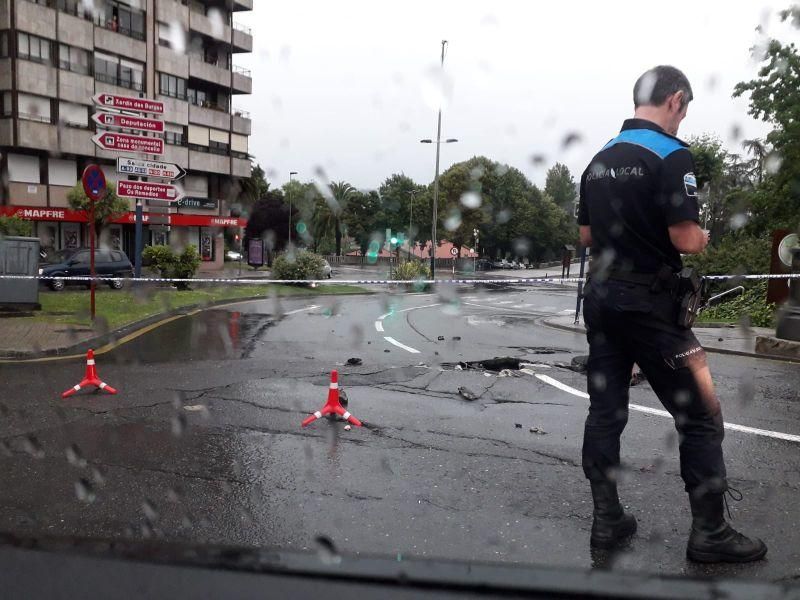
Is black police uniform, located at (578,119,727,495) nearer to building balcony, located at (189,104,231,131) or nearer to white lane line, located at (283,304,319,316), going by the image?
white lane line, located at (283,304,319,316)

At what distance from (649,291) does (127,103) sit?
51.8 ft

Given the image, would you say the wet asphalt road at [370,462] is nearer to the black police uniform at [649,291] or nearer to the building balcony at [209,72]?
the black police uniform at [649,291]

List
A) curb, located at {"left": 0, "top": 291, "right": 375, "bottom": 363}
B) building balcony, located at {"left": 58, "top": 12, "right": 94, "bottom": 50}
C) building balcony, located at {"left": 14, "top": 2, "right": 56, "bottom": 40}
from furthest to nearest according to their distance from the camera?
building balcony, located at {"left": 58, "top": 12, "right": 94, "bottom": 50}, building balcony, located at {"left": 14, "top": 2, "right": 56, "bottom": 40}, curb, located at {"left": 0, "top": 291, "right": 375, "bottom": 363}

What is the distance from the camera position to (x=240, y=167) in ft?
172

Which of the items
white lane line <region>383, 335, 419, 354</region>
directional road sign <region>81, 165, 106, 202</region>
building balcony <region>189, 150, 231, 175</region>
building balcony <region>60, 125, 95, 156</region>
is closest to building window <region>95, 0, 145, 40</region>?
building balcony <region>60, 125, 95, 156</region>

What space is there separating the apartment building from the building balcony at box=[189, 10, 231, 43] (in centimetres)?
8

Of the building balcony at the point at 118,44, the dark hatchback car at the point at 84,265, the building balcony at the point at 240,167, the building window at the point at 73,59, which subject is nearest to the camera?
the dark hatchback car at the point at 84,265

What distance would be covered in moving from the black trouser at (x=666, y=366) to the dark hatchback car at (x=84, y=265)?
2292cm

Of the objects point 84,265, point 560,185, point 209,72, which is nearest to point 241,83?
point 209,72

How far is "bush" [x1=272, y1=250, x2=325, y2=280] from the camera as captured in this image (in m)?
28.1

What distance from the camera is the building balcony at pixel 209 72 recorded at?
157 feet

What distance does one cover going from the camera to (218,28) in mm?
49344

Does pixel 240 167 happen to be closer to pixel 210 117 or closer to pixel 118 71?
pixel 210 117

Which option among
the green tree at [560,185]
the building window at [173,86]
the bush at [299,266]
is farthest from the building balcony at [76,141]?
the green tree at [560,185]
